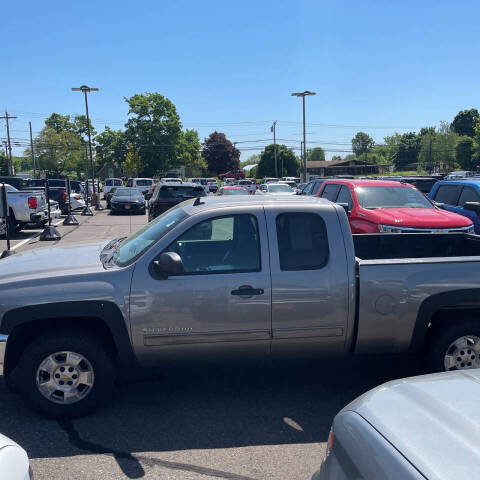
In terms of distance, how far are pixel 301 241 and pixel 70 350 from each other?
2.07 meters

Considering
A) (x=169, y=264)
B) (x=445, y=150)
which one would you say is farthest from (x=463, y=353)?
(x=445, y=150)

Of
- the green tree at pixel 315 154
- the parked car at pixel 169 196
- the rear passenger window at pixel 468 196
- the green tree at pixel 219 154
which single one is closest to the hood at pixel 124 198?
the parked car at pixel 169 196

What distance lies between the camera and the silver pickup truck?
412cm

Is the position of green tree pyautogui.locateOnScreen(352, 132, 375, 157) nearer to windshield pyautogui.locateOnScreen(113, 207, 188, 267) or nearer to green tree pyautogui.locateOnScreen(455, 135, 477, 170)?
green tree pyautogui.locateOnScreen(455, 135, 477, 170)

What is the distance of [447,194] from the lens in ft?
43.1

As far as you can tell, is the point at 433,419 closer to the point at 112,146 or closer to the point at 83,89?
the point at 83,89

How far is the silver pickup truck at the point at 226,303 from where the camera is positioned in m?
4.12

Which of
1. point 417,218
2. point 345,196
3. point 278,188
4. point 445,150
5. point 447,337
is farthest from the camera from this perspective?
point 445,150

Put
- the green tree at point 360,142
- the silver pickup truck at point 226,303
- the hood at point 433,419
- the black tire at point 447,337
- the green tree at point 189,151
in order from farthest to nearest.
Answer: the green tree at point 360,142, the green tree at point 189,151, the black tire at point 447,337, the silver pickup truck at point 226,303, the hood at point 433,419

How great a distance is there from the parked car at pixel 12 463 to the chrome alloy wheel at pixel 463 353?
11.6 ft

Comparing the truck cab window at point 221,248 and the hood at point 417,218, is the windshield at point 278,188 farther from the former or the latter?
the truck cab window at point 221,248

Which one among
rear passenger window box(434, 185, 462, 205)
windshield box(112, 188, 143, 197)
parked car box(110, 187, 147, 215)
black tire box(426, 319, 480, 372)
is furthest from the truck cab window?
windshield box(112, 188, 143, 197)

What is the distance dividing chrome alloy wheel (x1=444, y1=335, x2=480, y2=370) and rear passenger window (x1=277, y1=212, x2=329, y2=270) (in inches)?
54.9

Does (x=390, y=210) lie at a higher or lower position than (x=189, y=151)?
lower
